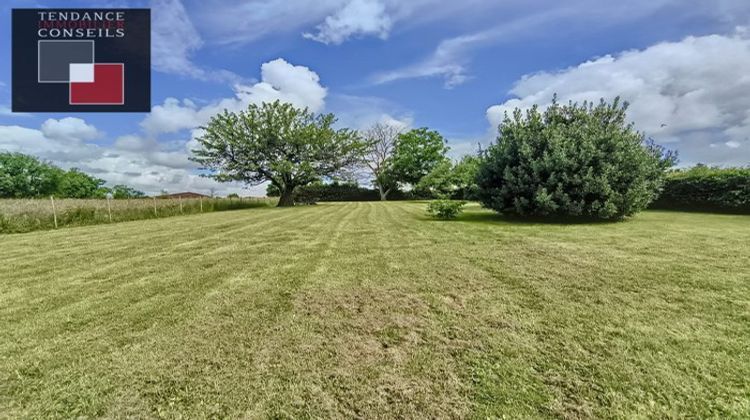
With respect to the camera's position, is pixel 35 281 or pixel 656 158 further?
pixel 656 158

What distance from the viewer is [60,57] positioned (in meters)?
8.68

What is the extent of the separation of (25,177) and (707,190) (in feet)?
224

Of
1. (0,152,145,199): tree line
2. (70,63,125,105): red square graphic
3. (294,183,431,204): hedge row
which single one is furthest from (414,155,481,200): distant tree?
(0,152,145,199): tree line

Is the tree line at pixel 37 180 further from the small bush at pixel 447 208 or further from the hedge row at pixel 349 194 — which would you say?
the small bush at pixel 447 208

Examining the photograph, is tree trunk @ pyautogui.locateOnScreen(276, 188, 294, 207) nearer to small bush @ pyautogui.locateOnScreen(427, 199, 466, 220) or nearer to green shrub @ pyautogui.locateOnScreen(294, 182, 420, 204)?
green shrub @ pyautogui.locateOnScreen(294, 182, 420, 204)

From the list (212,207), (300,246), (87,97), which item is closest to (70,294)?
(300,246)

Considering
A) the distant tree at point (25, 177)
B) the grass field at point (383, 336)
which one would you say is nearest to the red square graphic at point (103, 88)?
the grass field at point (383, 336)

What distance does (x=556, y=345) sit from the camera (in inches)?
97.1

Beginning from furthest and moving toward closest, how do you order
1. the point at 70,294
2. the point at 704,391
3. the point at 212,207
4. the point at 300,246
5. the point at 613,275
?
the point at 212,207 → the point at 300,246 → the point at 613,275 → the point at 70,294 → the point at 704,391

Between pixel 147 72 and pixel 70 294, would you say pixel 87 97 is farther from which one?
pixel 70 294

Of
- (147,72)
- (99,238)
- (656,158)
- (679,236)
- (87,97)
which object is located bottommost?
(99,238)

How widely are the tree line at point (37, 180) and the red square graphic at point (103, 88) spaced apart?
3352 centimetres

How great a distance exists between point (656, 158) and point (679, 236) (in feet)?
19.3

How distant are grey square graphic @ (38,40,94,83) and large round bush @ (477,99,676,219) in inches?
475
